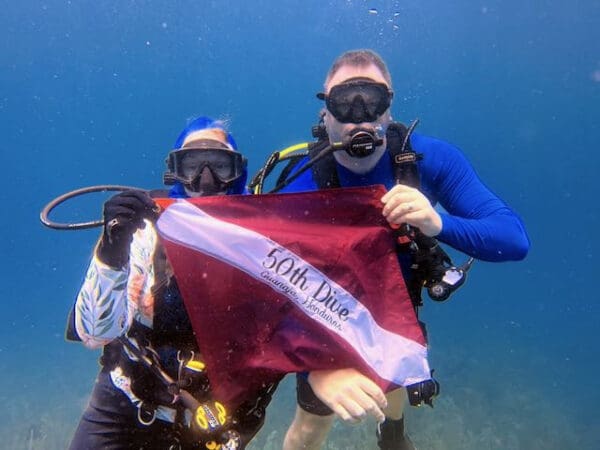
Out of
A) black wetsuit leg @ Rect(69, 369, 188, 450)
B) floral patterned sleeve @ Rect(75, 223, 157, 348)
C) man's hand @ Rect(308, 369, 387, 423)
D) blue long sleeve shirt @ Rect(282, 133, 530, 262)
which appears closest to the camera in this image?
man's hand @ Rect(308, 369, 387, 423)

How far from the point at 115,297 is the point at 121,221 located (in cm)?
52

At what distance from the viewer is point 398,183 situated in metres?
3.41

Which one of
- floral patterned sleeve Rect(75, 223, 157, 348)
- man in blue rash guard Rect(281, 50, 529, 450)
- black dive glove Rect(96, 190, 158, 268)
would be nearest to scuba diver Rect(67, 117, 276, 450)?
floral patterned sleeve Rect(75, 223, 157, 348)

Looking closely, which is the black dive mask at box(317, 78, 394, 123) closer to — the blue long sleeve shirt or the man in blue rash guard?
the man in blue rash guard

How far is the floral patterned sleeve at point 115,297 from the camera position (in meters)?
2.46

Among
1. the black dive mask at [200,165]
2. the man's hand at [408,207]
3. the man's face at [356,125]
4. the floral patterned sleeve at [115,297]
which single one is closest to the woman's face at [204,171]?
the black dive mask at [200,165]

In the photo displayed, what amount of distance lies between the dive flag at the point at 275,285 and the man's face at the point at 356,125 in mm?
891

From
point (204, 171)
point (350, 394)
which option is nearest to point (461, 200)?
point (350, 394)

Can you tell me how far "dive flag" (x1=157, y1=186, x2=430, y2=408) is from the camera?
2.51 meters

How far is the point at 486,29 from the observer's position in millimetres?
59656

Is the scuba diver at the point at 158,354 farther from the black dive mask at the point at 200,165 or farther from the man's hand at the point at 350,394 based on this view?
the man's hand at the point at 350,394

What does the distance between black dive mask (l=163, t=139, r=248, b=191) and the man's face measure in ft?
2.46

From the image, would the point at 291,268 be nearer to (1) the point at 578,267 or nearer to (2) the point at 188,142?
(2) the point at 188,142

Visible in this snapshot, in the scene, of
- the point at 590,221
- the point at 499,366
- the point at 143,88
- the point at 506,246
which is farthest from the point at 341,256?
the point at 143,88
